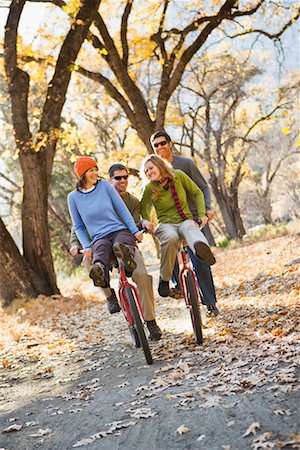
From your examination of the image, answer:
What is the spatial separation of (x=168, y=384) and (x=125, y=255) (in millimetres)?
1355

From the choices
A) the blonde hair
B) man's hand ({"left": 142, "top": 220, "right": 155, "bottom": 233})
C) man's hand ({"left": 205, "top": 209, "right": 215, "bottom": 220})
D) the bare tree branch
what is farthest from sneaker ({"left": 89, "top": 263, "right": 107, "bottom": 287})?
the bare tree branch

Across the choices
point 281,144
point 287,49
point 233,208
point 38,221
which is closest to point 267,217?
point 281,144

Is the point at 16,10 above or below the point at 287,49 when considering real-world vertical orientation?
above

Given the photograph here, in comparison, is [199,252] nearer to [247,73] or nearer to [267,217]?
[247,73]

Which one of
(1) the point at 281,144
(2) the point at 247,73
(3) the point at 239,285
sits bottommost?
(3) the point at 239,285

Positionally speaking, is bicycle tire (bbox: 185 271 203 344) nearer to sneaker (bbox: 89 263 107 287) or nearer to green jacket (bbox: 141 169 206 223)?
green jacket (bbox: 141 169 206 223)

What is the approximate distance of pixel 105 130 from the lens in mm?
30438

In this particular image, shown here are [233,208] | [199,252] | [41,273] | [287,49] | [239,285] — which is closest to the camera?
[199,252]

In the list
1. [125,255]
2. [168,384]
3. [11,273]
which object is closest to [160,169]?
[125,255]

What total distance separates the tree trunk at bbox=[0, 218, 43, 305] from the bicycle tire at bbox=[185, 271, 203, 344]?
781cm

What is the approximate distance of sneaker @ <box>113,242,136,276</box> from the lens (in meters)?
5.27

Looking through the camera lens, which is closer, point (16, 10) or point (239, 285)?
point (239, 285)

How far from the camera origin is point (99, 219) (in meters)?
5.71

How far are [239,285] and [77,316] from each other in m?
3.27
